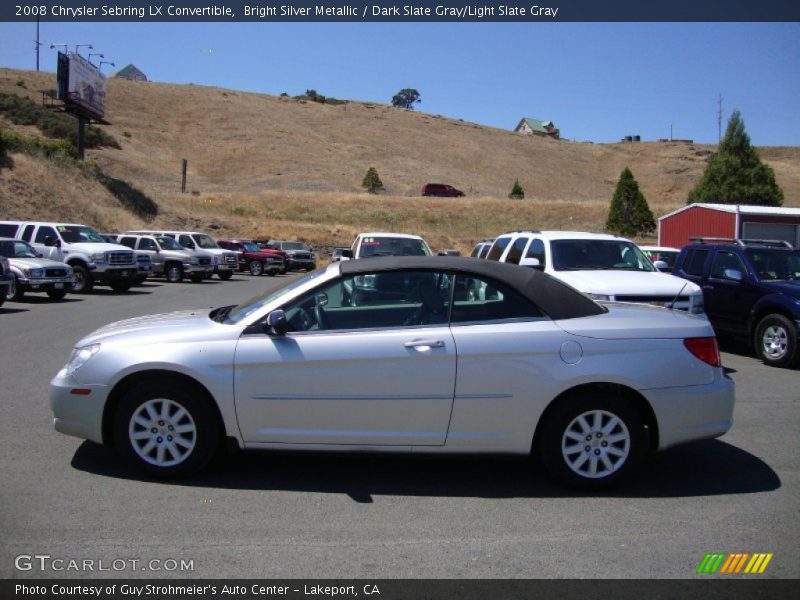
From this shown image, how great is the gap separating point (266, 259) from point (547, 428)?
33009mm

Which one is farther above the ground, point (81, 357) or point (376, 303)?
point (376, 303)

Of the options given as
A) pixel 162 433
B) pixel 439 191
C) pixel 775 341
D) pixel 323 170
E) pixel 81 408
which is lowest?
pixel 162 433

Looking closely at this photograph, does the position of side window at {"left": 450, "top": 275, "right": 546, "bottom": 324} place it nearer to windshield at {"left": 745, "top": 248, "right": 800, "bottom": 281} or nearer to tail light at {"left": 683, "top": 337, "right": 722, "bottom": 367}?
tail light at {"left": 683, "top": 337, "right": 722, "bottom": 367}

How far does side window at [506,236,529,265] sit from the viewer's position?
11.9 metres

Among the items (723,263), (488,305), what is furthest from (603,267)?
(488,305)

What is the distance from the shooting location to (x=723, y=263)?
12.2 m

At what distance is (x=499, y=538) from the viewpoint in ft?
14.7

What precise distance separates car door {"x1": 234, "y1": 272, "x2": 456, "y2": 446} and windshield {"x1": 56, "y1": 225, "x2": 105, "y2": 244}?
1911 cm

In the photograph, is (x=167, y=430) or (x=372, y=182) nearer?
(x=167, y=430)

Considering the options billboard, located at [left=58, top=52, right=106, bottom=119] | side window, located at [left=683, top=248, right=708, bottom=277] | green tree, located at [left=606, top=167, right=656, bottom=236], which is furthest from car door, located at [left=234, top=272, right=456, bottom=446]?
green tree, located at [left=606, top=167, right=656, bottom=236]

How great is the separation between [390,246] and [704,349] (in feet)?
32.5

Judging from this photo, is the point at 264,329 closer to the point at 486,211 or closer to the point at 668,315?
the point at 668,315

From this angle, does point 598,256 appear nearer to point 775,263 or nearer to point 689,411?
point 775,263

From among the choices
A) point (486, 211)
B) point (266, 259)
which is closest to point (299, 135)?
point (486, 211)
